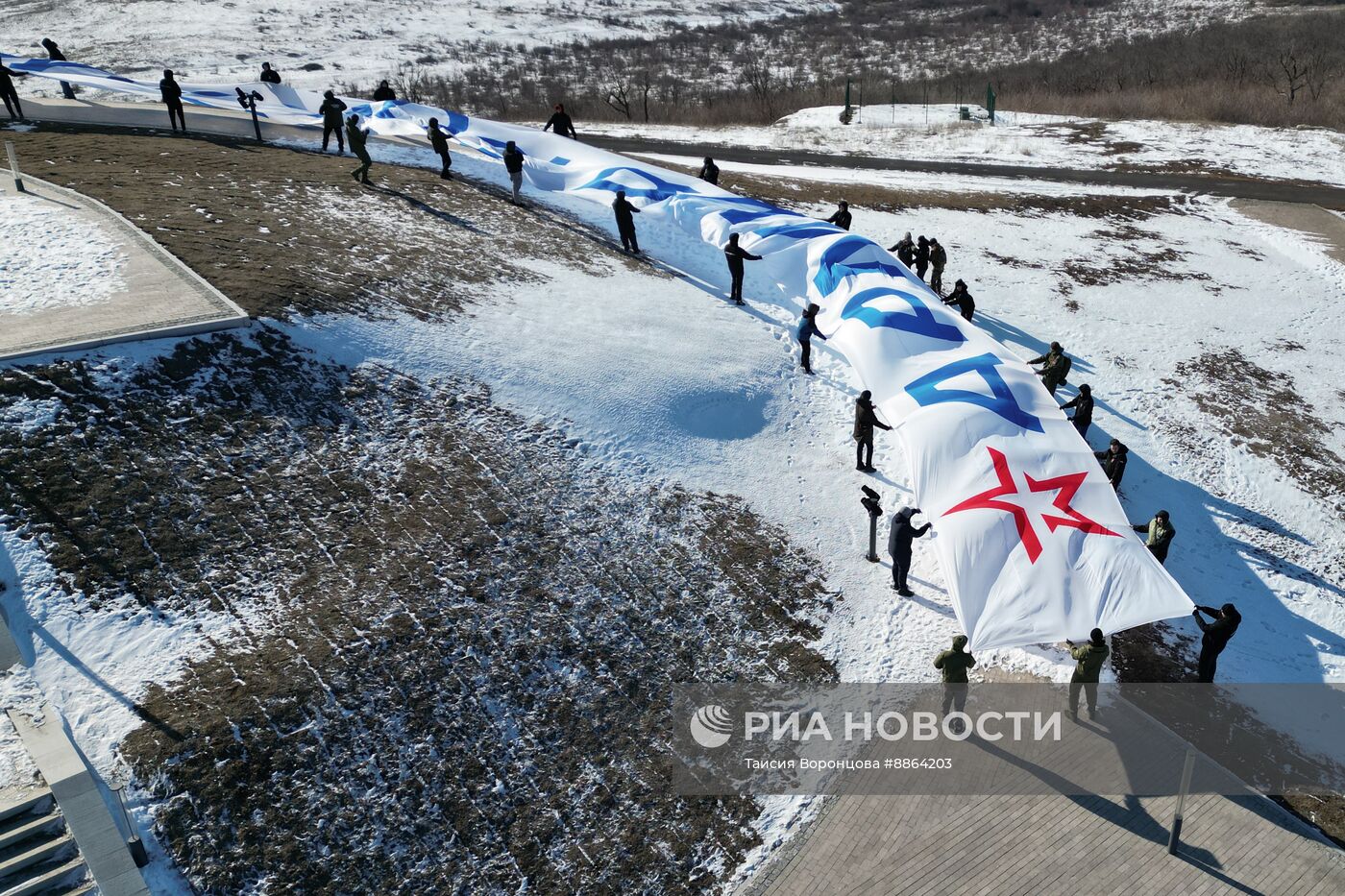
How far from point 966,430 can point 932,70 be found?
57.3 metres

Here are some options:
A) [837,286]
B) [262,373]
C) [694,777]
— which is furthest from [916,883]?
[837,286]

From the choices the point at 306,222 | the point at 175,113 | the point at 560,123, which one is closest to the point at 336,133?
the point at 175,113

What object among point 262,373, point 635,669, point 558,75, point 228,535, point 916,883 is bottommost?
point 916,883

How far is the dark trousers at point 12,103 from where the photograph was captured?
2417 cm

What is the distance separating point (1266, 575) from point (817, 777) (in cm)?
912

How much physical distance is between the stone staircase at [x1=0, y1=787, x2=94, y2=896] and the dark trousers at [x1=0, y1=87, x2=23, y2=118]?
23563 mm

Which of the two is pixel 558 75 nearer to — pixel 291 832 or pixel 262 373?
pixel 262 373

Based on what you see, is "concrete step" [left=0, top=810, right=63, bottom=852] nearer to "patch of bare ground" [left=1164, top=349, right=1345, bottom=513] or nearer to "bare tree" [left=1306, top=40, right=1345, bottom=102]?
"patch of bare ground" [left=1164, top=349, right=1345, bottom=513]

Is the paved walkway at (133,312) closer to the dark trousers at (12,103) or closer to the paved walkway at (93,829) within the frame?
the paved walkway at (93,829)

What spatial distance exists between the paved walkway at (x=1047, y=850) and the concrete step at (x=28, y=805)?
271 inches

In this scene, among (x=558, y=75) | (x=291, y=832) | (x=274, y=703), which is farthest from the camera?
(x=558, y=75)

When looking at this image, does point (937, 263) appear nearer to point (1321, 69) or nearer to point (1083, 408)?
point (1083, 408)

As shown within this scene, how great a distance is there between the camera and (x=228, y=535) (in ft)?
38.2

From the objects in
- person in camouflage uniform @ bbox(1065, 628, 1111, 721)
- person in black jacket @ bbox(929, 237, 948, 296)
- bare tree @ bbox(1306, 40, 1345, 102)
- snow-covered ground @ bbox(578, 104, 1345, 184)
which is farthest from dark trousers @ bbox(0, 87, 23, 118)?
bare tree @ bbox(1306, 40, 1345, 102)
